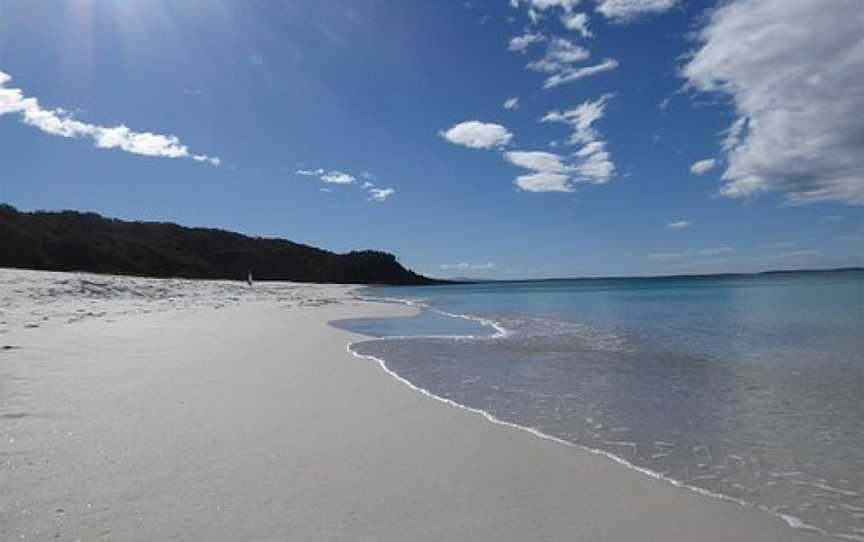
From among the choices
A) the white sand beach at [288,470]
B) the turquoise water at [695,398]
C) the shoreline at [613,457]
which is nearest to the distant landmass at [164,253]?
the turquoise water at [695,398]

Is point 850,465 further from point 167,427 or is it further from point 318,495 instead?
point 167,427

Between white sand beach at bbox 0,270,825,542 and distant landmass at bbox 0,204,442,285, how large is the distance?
1982 inches

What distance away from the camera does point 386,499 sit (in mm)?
3428

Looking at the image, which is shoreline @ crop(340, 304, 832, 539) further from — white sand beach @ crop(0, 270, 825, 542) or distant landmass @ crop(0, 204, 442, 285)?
distant landmass @ crop(0, 204, 442, 285)

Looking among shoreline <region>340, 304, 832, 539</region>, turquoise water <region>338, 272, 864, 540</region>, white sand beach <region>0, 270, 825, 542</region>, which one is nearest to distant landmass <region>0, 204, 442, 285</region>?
turquoise water <region>338, 272, 864, 540</region>

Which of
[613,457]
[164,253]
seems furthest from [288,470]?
[164,253]

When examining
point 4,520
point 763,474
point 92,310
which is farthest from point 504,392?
point 92,310

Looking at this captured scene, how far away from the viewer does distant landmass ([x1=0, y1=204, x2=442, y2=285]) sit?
5281 centimetres

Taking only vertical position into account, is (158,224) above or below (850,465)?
above

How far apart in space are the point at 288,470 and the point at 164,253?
7884 centimetres

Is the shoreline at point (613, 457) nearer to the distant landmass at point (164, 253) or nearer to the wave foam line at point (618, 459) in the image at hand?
the wave foam line at point (618, 459)

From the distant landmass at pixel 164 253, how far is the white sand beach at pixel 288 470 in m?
50.3

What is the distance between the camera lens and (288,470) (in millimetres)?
3838

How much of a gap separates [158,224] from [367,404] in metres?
105
